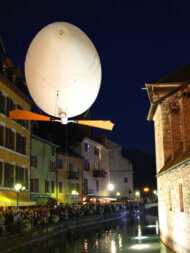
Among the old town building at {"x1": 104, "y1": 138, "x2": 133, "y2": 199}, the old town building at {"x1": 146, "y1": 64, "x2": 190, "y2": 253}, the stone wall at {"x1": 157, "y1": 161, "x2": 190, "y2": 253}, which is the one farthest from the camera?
the old town building at {"x1": 104, "y1": 138, "x2": 133, "y2": 199}

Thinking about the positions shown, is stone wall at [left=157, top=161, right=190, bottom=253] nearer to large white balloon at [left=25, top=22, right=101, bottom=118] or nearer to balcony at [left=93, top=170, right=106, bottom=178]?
large white balloon at [left=25, top=22, right=101, bottom=118]

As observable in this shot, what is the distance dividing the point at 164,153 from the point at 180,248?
714 cm

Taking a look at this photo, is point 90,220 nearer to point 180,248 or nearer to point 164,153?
point 164,153

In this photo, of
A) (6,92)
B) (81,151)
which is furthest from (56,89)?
(81,151)

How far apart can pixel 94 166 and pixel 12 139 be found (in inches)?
1123

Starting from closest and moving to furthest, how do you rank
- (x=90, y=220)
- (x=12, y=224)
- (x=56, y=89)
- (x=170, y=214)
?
(x=56, y=89), (x=170, y=214), (x=12, y=224), (x=90, y=220)

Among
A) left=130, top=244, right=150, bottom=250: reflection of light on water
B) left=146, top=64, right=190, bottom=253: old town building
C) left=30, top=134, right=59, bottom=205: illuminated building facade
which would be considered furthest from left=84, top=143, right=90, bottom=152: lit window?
left=130, top=244, right=150, bottom=250: reflection of light on water

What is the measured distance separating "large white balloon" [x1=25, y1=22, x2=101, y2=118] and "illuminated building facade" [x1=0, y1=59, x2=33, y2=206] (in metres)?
14.2

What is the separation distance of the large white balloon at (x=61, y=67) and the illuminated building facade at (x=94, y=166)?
41058mm

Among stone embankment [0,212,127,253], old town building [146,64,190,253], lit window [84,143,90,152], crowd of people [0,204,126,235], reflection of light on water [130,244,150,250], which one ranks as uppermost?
lit window [84,143,90,152]

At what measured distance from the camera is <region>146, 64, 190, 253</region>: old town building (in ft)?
48.4

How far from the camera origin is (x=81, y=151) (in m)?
50.8

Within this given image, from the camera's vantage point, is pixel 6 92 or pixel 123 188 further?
pixel 123 188

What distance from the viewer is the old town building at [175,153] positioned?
581 inches
